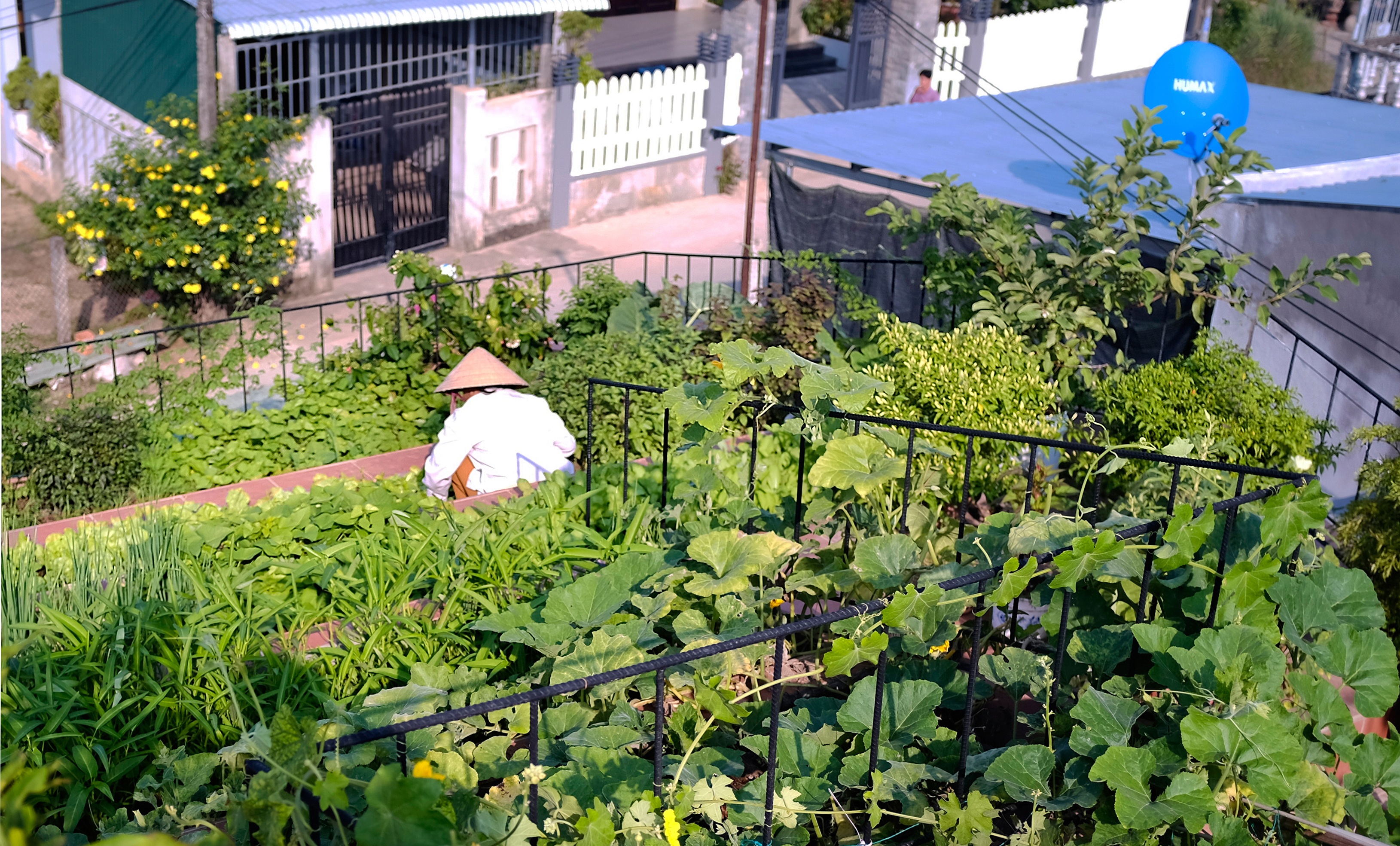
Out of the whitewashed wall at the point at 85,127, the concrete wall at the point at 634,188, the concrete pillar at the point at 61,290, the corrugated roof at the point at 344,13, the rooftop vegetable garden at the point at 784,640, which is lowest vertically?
the concrete pillar at the point at 61,290

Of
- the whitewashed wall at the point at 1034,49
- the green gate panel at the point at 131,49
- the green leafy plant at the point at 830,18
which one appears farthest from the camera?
the green leafy plant at the point at 830,18

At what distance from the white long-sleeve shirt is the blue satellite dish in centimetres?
456

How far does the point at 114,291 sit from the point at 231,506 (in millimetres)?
7382

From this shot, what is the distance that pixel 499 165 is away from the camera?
13484 millimetres

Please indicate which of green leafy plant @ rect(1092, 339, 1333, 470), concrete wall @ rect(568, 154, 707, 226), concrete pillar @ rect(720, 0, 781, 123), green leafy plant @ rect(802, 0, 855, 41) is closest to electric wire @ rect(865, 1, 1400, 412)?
green leafy plant @ rect(1092, 339, 1333, 470)

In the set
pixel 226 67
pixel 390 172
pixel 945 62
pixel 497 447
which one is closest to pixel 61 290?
pixel 226 67

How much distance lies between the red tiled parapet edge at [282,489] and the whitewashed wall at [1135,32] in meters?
15.8

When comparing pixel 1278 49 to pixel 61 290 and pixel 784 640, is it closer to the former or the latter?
pixel 61 290

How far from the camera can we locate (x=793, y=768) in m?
3.40

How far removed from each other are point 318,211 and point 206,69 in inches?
66.5

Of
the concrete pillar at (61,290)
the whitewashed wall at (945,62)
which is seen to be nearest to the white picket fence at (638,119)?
the whitewashed wall at (945,62)

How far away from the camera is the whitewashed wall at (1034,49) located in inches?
711

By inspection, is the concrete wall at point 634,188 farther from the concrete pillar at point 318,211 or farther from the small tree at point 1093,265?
the small tree at point 1093,265

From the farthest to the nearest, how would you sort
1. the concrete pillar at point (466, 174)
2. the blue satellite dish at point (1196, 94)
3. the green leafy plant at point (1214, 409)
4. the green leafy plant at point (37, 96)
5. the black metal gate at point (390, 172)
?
the green leafy plant at point (37, 96), the concrete pillar at point (466, 174), the black metal gate at point (390, 172), the blue satellite dish at point (1196, 94), the green leafy plant at point (1214, 409)
